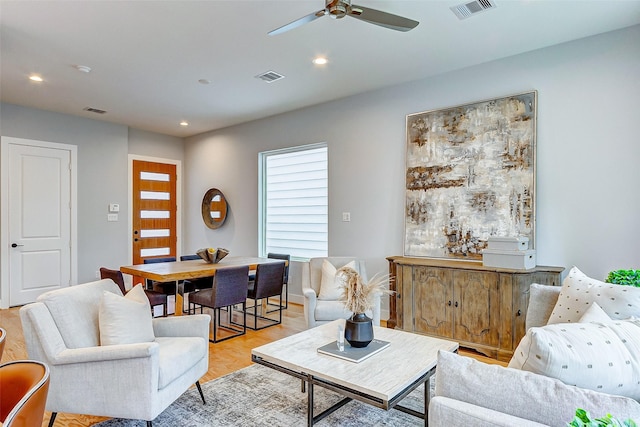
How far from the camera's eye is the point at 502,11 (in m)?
2.80

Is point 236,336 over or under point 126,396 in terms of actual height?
under

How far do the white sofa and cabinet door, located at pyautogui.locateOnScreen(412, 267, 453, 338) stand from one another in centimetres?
247

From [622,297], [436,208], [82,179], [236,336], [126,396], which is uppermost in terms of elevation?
[82,179]

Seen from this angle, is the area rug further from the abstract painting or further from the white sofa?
the abstract painting

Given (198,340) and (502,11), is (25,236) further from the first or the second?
(502,11)

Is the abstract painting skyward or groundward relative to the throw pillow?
skyward

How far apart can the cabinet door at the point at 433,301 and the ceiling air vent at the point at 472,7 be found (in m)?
2.21

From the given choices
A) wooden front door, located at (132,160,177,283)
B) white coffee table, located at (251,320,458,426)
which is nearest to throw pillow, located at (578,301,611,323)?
white coffee table, located at (251,320,458,426)

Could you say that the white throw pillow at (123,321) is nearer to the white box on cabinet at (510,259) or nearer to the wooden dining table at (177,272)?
the wooden dining table at (177,272)

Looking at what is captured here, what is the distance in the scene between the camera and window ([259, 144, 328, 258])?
206 inches

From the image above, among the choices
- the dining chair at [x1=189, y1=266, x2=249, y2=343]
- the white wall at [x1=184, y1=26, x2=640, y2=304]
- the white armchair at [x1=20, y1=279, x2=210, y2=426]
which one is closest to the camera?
the white armchair at [x1=20, y1=279, x2=210, y2=426]

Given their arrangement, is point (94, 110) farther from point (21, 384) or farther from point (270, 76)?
point (21, 384)

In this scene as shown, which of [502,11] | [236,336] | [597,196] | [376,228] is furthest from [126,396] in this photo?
[597,196]

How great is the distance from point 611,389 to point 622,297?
0.94 meters
